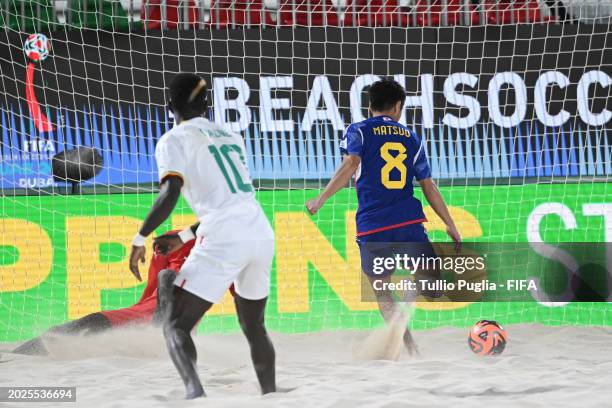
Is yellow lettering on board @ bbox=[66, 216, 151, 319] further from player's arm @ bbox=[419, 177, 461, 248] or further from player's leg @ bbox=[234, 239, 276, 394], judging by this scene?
player's leg @ bbox=[234, 239, 276, 394]

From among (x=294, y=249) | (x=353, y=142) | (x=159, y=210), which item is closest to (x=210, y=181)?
(x=159, y=210)

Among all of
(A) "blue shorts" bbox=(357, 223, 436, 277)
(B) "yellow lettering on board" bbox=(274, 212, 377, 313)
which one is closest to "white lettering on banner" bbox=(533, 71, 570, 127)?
(B) "yellow lettering on board" bbox=(274, 212, 377, 313)

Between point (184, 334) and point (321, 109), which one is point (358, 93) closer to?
point (321, 109)

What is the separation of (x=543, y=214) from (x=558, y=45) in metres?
1.40

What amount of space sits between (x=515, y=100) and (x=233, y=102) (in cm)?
229

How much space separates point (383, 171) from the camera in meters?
5.88

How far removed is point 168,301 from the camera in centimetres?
441

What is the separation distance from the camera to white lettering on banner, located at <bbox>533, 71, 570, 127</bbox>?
26.7 feet

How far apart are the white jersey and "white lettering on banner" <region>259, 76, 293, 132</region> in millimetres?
3589

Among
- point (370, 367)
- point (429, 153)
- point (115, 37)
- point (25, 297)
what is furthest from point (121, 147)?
point (370, 367)

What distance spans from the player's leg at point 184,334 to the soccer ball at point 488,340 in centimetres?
232

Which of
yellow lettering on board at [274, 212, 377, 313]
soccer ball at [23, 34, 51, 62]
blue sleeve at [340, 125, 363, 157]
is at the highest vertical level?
soccer ball at [23, 34, 51, 62]

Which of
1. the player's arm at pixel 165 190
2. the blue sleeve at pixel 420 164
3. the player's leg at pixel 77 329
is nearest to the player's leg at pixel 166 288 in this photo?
the player's arm at pixel 165 190

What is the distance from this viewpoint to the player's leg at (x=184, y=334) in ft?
14.2
